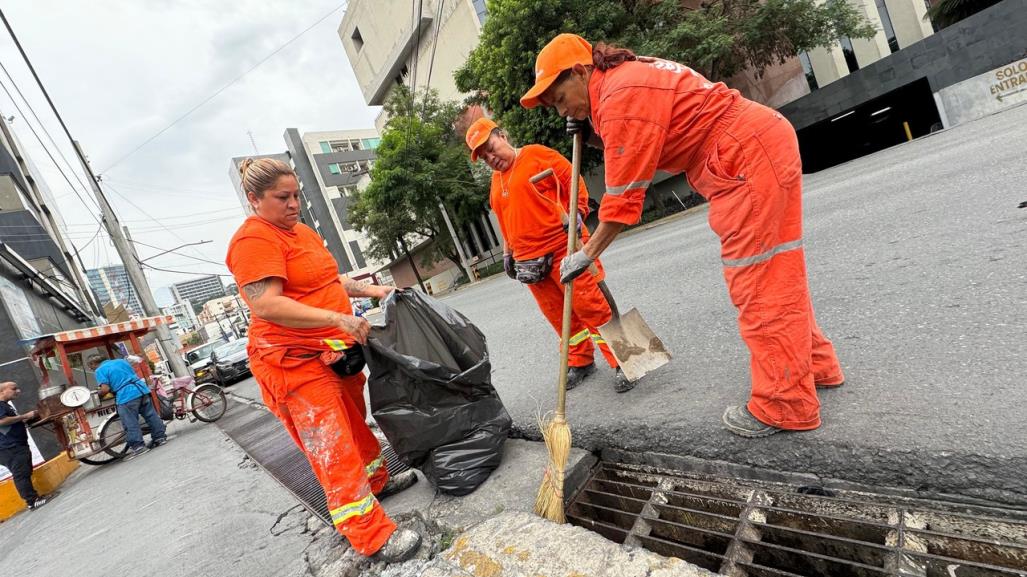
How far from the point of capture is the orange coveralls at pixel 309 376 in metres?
1.93

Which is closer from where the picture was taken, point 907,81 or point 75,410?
point 75,410

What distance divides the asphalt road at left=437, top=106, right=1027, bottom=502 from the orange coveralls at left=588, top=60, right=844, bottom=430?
0.25m

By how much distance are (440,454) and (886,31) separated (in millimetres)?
25489

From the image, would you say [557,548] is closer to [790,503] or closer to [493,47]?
[790,503]

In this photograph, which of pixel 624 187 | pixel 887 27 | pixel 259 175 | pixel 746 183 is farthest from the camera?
pixel 887 27

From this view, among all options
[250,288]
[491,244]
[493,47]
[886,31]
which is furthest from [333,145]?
[250,288]

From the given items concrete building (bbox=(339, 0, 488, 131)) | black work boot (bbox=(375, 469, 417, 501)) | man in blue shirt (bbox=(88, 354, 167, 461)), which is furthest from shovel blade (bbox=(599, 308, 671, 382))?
concrete building (bbox=(339, 0, 488, 131))

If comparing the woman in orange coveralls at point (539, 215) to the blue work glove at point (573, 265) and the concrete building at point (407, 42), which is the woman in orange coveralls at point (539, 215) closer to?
the blue work glove at point (573, 265)

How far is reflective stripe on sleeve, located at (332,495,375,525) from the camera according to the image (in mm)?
1939

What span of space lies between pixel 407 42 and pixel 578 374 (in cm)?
3214

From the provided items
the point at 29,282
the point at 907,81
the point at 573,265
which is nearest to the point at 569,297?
the point at 573,265

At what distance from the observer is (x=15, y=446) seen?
5496 mm

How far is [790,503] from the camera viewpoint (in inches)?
61.6

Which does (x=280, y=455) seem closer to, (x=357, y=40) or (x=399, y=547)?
(x=399, y=547)
